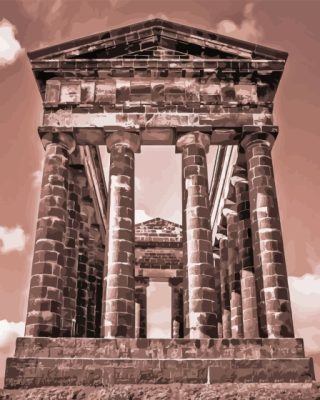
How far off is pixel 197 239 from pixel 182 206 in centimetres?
206

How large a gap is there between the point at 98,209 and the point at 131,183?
8.89m

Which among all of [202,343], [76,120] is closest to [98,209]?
[76,120]

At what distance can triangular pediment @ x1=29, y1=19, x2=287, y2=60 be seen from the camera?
21.8m

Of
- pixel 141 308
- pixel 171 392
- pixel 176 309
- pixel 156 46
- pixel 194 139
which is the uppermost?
pixel 156 46

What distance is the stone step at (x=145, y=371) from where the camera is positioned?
1561 cm

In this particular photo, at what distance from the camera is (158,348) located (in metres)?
16.5

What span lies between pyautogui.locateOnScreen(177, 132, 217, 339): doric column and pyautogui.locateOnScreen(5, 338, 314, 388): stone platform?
100cm

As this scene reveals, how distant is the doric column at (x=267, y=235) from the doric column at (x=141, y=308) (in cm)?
1910

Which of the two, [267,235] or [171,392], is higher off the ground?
[267,235]

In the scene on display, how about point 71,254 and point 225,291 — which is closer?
point 71,254

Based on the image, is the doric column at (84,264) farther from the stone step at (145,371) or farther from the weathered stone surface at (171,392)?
the weathered stone surface at (171,392)

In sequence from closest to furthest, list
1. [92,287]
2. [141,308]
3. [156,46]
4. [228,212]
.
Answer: [156,46] → [228,212] → [92,287] → [141,308]

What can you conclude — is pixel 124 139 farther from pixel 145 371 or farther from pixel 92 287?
pixel 92 287

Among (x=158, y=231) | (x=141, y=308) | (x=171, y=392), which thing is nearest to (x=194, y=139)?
(x=171, y=392)
